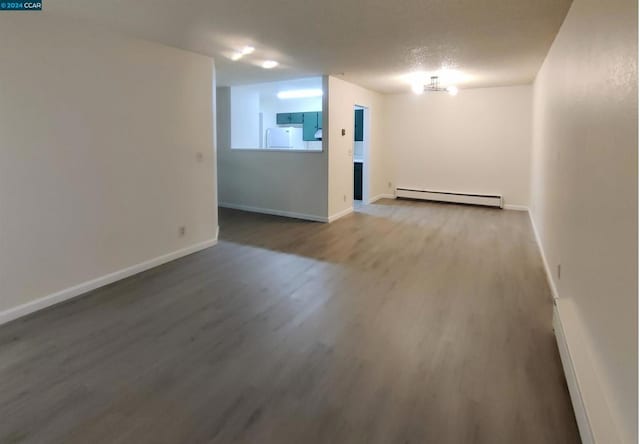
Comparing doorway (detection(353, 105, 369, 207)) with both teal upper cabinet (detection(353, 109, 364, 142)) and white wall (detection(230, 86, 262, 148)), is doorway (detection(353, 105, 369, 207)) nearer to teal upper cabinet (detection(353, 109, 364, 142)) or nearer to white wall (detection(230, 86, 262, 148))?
teal upper cabinet (detection(353, 109, 364, 142))

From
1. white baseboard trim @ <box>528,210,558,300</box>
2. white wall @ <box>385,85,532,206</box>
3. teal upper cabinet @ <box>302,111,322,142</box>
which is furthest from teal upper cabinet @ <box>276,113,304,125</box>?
white baseboard trim @ <box>528,210,558,300</box>

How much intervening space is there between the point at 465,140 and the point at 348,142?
2619 mm

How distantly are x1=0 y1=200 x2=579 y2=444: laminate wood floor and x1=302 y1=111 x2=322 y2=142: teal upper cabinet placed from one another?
5045 mm

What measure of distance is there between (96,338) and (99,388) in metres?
0.64

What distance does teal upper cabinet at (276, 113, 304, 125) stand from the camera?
9.30 m

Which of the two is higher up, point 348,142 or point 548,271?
point 348,142

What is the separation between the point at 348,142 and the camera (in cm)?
680

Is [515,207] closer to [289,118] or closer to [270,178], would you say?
[270,178]

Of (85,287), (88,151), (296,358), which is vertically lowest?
(296,358)

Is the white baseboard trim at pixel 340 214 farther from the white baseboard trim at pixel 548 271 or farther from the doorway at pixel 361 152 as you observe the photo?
the white baseboard trim at pixel 548 271

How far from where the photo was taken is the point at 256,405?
1957mm

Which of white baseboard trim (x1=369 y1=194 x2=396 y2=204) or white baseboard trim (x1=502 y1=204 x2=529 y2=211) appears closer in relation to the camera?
white baseboard trim (x1=502 y1=204 x2=529 y2=211)

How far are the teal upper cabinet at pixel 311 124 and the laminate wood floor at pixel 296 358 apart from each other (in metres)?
5.04

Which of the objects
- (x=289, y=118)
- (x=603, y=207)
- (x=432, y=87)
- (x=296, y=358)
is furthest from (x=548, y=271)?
(x=289, y=118)
